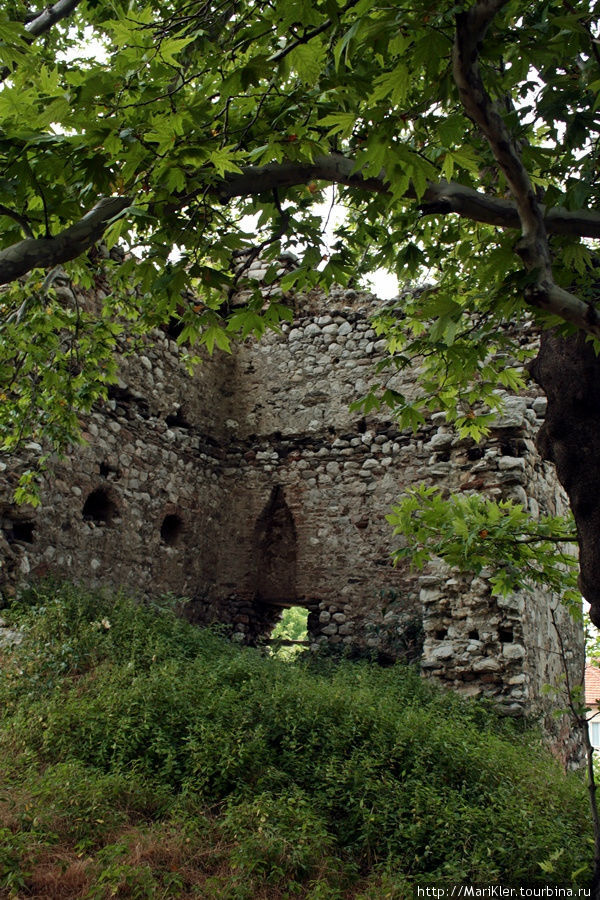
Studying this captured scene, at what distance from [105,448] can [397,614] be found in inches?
165

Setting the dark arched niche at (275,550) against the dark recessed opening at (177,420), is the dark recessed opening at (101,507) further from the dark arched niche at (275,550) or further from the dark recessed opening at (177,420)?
the dark arched niche at (275,550)

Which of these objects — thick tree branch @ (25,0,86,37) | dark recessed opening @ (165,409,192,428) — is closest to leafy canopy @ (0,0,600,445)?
thick tree branch @ (25,0,86,37)

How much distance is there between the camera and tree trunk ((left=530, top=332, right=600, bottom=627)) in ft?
11.1

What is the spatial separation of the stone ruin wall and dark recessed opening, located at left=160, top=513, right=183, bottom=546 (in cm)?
3

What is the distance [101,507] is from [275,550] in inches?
115

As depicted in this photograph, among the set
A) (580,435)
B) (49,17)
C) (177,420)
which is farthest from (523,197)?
(177,420)

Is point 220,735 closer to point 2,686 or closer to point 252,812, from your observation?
point 252,812

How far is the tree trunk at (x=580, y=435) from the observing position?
3377 millimetres

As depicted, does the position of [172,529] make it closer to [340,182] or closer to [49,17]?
[49,17]

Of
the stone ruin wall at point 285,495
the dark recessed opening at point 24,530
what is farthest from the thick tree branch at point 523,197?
the dark recessed opening at point 24,530

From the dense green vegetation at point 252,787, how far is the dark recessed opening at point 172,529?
3535 mm

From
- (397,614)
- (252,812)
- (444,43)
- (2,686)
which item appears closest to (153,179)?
(444,43)

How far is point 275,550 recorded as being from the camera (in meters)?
10.3

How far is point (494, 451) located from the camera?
661 centimetres
